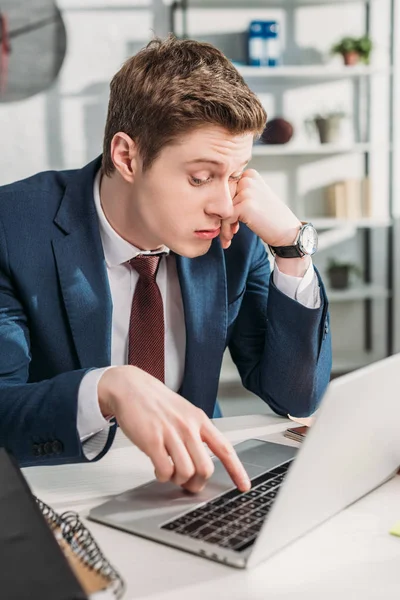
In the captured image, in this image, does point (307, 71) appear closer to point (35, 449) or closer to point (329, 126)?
point (329, 126)

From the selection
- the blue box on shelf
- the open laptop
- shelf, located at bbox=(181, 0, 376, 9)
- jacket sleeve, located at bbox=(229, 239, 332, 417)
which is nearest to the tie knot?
jacket sleeve, located at bbox=(229, 239, 332, 417)

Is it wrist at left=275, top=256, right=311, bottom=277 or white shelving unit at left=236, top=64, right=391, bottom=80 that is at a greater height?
white shelving unit at left=236, top=64, right=391, bottom=80

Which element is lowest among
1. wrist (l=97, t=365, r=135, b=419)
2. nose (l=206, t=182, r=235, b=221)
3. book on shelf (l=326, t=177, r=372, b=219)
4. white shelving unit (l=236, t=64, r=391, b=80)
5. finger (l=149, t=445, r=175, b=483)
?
book on shelf (l=326, t=177, r=372, b=219)

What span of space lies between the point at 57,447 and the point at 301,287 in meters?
0.59

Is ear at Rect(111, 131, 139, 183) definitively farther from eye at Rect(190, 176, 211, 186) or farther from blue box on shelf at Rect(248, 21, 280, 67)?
blue box on shelf at Rect(248, 21, 280, 67)

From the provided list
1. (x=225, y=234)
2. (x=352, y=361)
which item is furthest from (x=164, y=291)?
(x=352, y=361)

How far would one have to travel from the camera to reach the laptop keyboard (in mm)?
799

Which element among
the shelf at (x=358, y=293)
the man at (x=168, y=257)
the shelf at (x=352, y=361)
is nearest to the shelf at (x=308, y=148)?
the shelf at (x=358, y=293)

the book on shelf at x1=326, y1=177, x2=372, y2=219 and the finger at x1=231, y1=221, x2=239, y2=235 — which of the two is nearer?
the finger at x1=231, y1=221, x2=239, y2=235

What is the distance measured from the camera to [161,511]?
880 millimetres

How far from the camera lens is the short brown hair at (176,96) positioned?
4.31ft

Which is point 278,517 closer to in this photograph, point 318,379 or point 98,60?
point 318,379

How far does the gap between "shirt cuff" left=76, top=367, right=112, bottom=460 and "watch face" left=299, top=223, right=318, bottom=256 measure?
59cm

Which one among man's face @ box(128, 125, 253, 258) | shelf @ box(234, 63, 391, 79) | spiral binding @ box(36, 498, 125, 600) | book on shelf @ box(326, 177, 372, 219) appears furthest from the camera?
book on shelf @ box(326, 177, 372, 219)
